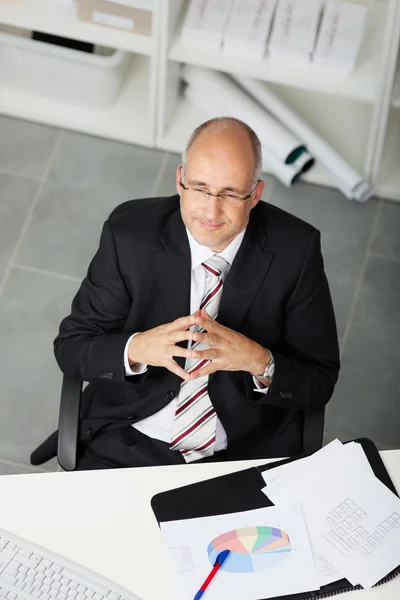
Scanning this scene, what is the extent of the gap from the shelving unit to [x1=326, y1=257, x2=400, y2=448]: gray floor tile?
40 centimetres

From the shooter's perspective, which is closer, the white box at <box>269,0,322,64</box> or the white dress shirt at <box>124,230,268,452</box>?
the white dress shirt at <box>124,230,268,452</box>

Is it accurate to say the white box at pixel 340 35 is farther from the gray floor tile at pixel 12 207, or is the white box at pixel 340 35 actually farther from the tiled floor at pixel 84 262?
the gray floor tile at pixel 12 207

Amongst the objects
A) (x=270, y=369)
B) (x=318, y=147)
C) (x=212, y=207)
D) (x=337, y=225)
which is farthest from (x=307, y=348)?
(x=318, y=147)

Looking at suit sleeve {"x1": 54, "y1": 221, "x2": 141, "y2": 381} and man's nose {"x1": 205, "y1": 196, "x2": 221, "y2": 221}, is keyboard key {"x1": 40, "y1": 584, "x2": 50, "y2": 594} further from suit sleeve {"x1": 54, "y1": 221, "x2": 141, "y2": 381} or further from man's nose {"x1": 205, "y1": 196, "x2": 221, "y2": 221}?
man's nose {"x1": 205, "y1": 196, "x2": 221, "y2": 221}

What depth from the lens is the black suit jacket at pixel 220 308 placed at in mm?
2297

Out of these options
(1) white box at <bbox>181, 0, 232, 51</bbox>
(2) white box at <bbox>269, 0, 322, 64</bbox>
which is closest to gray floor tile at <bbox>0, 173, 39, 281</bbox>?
(1) white box at <bbox>181, 0, 232, 51</bbox>

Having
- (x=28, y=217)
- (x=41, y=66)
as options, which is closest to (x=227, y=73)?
(x=41, y=66)

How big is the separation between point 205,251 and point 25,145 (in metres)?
1.74

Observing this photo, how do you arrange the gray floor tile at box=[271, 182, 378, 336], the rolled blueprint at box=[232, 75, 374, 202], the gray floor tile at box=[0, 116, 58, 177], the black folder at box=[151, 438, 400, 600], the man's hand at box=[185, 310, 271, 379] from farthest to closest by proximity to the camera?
the gray floor tile at box=[0, 116, 58, 177] < the rolled blueprint at box=[232, 75, 374, 202] < the gray floor tile at box=[271, 182, 378, 336] < the man's hand at box=[185, 310, 271, 379] < the black folder at box=[151, 438, 400, 600]

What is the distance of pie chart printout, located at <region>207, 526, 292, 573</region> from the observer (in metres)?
1.93

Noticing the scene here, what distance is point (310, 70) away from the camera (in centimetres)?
339

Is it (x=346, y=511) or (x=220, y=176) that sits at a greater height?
(x=220, y=176)

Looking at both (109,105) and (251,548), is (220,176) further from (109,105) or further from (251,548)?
(109,105)

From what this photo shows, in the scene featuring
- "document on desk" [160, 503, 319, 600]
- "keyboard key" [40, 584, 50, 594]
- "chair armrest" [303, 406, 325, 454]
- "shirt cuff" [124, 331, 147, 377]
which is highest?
"shirt cuff" [124, 331, 147, 377]
